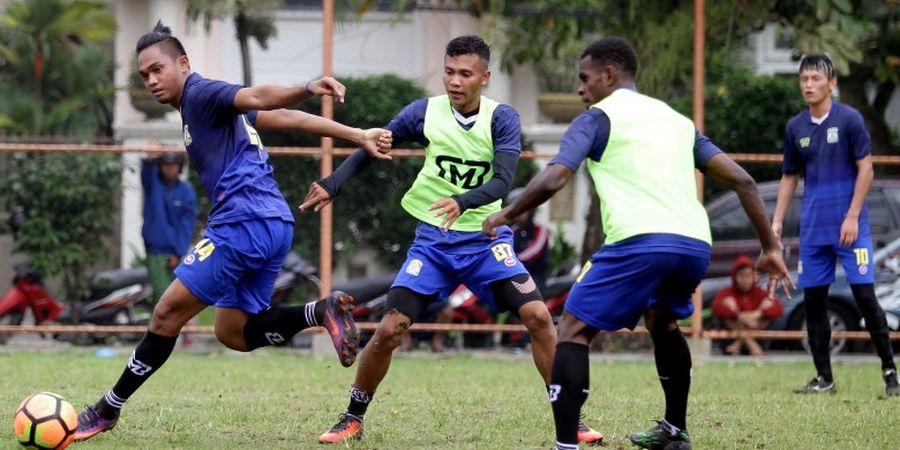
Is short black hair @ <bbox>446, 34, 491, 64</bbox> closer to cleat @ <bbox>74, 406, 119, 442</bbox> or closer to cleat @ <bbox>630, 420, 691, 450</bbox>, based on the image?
cleat @ <bbox>630, 420, 691, 450</bbox>

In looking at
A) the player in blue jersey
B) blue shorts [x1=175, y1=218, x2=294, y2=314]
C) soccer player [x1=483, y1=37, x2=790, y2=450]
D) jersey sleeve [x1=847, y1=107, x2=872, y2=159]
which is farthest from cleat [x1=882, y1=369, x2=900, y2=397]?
blue shorts [x1=175, y1=218, x2=294, y2=314]

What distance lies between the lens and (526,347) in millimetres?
14234

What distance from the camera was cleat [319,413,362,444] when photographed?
743 centimetres

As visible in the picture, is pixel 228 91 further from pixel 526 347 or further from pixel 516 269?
pixel 526 347

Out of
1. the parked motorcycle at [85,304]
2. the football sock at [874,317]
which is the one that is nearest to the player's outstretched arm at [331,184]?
the football sock at [874,317]

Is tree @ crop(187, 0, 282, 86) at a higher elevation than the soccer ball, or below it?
higher

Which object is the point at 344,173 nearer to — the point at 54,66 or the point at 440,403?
the point at 440,403

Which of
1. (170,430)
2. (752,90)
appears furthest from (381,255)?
(170,430)

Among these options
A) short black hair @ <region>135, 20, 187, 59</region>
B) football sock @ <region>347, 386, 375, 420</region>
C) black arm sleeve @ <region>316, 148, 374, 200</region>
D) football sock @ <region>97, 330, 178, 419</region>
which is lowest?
football sock @ <region>347, 386, 375, 420</region>

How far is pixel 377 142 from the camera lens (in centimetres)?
725

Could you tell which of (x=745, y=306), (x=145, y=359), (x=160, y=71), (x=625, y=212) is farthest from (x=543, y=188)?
(x=745, y=306)

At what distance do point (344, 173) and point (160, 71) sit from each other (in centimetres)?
104

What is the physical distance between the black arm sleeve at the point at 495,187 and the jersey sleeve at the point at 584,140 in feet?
2.99

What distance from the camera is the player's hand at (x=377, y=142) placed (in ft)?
23.7
